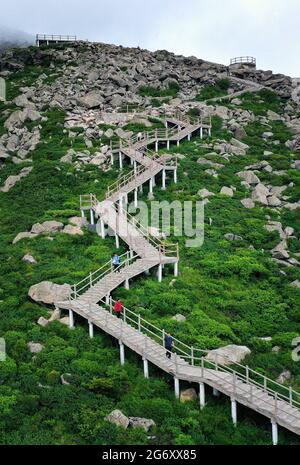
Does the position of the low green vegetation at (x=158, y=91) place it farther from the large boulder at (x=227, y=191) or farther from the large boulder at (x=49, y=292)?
the large boulder at (x=49, y=292)

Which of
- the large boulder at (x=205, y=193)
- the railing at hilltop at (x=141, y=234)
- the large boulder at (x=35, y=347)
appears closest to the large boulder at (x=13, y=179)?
the railing at hilltop at (x=141, y=234)

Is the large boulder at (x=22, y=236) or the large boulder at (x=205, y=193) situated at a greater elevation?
the large boulder at (x=205, y=193)

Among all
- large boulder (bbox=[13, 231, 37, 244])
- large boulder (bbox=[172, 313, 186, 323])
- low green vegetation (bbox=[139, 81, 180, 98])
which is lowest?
large boulder (bbox=[172, 313, 186, 323])

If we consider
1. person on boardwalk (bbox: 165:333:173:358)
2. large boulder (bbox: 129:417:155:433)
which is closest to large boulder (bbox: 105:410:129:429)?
large boulder (bbox: 129:417:155:433)

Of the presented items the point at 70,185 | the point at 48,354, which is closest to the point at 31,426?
the point at 48,354

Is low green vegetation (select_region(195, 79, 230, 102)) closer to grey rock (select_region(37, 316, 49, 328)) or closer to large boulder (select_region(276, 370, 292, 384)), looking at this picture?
grey rock (select_region(37, 316, 49, 328))
